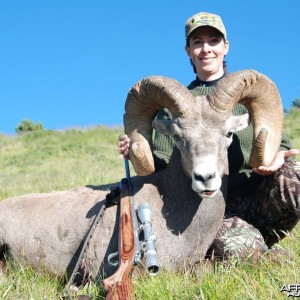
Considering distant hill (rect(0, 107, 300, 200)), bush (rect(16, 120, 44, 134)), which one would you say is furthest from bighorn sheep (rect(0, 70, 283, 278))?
bush (rect(16, 120, 44, 134))

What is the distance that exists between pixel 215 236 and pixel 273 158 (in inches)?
41.8

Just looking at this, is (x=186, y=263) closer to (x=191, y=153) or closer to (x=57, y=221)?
(x=191, y=153)

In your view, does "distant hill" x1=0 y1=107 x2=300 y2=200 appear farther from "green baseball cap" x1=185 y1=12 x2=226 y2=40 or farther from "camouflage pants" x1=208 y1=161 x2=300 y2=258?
"camouflage pants" x1=208 y1=161 x2=300 y2=258

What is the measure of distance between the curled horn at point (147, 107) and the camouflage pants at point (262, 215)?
1.13m

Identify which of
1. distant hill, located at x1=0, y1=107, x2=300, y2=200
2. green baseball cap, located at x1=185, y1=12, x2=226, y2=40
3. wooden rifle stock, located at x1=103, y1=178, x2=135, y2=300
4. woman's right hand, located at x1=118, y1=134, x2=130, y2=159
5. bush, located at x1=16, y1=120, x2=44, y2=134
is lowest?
wooden rifle stock, located at x1=103, y1=178, x2=135, y2=300

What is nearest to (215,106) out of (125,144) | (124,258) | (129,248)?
(125,144)

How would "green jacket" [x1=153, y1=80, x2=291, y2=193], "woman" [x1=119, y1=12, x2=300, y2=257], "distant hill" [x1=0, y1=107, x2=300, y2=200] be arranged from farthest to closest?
"distant hill" [x1=0, y1=107, x2=300, y2=200] < "green jacket" [x1=153, y1=80, x2=291, y2=193] < "woman" [x1=119, y1=12, x2=300, y2=257]

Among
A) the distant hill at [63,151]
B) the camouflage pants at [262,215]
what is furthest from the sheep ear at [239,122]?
the distant hill at [63,151]

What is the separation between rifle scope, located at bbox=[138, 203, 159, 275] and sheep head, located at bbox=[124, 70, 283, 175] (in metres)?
0.67

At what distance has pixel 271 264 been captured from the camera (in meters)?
4.96

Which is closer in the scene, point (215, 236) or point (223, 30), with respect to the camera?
point (215, 236)

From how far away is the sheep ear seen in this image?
562 cm

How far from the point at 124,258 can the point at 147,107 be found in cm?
204

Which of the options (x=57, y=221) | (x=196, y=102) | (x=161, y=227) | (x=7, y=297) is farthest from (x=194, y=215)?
(x=7, y=297)
